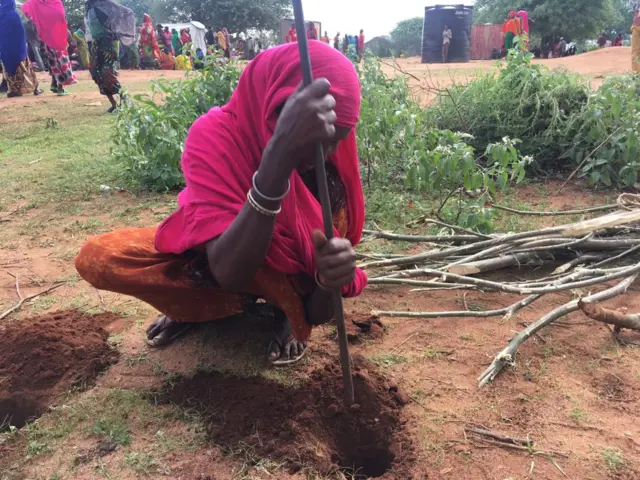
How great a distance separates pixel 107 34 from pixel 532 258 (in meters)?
6.63

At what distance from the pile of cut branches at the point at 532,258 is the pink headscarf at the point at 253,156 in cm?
71

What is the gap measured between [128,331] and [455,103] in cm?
358

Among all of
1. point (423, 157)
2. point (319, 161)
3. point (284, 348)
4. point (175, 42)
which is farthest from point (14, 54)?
point (175, 42)

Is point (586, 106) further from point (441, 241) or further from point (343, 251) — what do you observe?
point (343, 251)

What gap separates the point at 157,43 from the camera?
2047cm

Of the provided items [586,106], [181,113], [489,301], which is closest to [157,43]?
[181,113]

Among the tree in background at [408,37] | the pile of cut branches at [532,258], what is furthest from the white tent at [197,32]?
the pile of cut branches at [532,258]

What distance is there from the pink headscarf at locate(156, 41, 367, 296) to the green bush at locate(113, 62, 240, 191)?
98.7 inches

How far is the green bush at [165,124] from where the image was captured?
13.7 ft

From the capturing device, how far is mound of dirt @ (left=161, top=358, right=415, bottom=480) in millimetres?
1613

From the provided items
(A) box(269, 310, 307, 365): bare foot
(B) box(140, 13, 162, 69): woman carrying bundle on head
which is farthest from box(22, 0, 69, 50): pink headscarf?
(B) box(140, 13, 162, 69): woman carrying bundle on head

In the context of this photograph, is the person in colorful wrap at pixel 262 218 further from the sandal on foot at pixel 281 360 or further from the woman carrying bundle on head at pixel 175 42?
the woman carrying bundle on head at pixel 175 42

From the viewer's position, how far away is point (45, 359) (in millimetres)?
2086

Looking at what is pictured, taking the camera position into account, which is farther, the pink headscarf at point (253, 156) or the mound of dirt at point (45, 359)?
the mound of dirt at point (45, 359)
